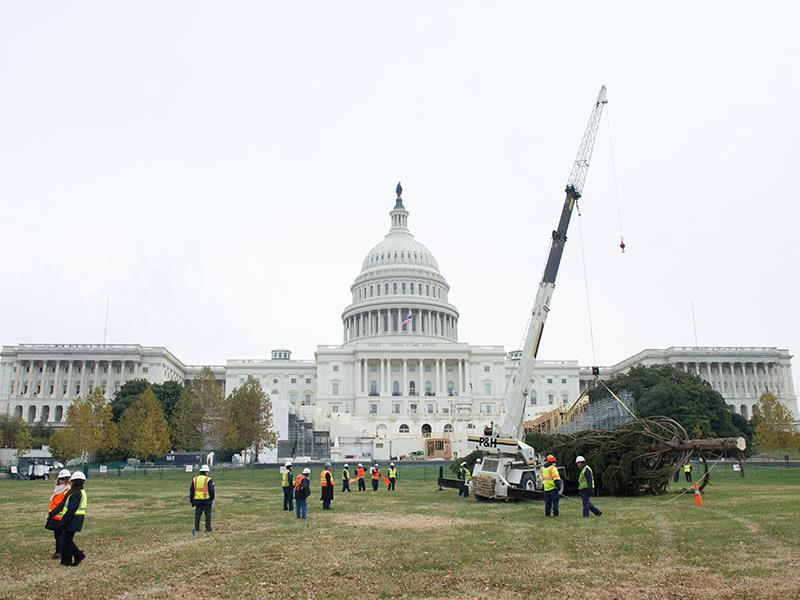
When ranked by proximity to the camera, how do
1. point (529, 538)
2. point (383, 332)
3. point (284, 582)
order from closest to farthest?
point (284, 582) < point (529, 538) < point (383, 332)

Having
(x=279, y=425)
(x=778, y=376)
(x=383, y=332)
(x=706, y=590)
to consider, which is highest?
(x=383, y=332)

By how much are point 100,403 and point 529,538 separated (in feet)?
192

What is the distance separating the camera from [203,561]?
1619cm

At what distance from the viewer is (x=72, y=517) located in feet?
51.1

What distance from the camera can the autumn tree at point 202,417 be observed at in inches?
2810

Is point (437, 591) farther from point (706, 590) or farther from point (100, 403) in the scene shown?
point (100, 403)

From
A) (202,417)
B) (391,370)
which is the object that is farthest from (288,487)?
(391,370)

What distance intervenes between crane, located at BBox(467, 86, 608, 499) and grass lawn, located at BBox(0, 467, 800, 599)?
1641 millimetres

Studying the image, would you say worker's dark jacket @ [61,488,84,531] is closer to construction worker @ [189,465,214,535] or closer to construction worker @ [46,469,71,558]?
construction worker @ [46,469,71,558]

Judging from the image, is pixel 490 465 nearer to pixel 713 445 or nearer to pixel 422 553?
pixel 713 445

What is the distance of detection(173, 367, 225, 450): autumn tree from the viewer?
71.4 m

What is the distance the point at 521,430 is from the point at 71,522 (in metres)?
22.7

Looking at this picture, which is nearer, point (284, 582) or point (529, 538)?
point (284, 582)

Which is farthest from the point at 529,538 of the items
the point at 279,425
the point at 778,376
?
the point at 778,376
